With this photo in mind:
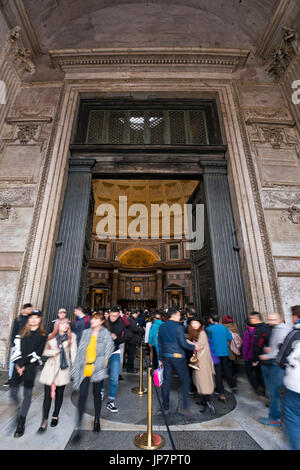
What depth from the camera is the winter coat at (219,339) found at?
429 centimetres

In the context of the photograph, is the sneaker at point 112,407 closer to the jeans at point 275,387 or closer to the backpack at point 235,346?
the jeans at point 275,387

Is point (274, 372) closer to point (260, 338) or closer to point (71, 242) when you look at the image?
point (260, 338)

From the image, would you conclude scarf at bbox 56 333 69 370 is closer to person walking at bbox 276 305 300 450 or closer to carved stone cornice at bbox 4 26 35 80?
person walking at bbox 276 305 300 450

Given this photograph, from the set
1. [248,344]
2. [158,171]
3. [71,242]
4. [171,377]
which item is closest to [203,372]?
[171,377]

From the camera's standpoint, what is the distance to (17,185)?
7.74 m

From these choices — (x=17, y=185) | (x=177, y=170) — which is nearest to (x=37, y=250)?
(x=17, y=185)

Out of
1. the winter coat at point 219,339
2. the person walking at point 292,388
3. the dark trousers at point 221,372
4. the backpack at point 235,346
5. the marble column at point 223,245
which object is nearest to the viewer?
the person walking at point 292,388

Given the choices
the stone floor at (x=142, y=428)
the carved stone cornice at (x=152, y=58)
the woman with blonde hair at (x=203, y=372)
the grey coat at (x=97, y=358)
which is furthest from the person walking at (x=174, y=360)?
the carved stone cornice at (x=152, y=58)

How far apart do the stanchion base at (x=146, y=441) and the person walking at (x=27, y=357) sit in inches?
55.9

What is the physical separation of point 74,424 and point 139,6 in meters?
16.2

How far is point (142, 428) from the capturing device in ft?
9.95

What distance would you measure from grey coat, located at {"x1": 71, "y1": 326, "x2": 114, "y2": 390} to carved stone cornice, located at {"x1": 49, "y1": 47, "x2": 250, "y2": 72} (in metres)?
11.0

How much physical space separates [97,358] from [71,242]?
16.4ft

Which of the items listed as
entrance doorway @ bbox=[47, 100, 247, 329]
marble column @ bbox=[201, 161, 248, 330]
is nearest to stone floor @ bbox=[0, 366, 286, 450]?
marble column @ bbox=[201, 161, 248, 330]
